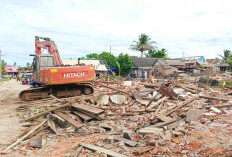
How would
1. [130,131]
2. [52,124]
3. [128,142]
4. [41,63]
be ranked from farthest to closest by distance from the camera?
[41,63] → [52,124] → [130,131] → [128,142]

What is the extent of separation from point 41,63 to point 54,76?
1918 millimetres

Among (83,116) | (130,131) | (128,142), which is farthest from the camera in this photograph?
(83,116)

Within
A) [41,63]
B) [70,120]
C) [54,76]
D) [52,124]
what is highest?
[41,63]

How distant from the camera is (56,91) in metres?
11.4

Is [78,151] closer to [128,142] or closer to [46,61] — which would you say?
[128,142]

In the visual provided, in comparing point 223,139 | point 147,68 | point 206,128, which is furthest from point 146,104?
point 147,68

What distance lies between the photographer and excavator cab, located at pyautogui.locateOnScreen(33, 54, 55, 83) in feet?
36.8

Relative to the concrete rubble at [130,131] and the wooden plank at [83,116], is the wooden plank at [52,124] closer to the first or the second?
the concrete rubble at [130,131]

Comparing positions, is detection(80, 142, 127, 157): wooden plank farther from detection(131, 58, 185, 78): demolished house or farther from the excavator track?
detection(131, 58, 185, 78): demolished house

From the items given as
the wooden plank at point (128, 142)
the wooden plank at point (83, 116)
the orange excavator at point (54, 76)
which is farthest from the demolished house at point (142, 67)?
the wooden plank at point (128, 142)

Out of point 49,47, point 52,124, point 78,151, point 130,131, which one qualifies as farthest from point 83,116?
point 49,47

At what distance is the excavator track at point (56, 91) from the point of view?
36.3 feet

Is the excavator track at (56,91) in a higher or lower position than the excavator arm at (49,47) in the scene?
lower

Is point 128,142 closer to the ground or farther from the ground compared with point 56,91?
closer to the ground
